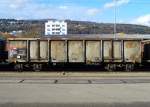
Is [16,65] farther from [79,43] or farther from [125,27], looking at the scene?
[125,27]

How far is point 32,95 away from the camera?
14.8 metres

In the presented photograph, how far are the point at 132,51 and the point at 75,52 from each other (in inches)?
200

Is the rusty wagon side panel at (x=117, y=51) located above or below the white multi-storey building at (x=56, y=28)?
→ below

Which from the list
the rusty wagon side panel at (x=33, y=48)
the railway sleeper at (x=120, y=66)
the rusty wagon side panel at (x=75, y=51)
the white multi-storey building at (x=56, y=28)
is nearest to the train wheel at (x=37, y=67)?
the rusty wagon side panel at (x=33, y=48)

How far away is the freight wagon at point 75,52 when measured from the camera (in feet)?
128

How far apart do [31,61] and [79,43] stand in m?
4.53

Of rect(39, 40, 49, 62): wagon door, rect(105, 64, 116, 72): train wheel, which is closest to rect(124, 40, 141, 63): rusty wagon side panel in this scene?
rect(105, 64, 116, 72): train wheel

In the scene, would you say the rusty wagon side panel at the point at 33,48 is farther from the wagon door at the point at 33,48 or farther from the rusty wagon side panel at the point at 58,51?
the rusty wagon side panel at the point at 58,51

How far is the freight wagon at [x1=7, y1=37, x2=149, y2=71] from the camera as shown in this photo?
38.9 m

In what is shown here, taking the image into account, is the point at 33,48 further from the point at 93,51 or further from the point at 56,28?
the point at 56,28

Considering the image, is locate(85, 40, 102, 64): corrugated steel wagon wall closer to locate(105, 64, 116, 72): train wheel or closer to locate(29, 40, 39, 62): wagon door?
locate(105, 64, 116, 72): train wheel

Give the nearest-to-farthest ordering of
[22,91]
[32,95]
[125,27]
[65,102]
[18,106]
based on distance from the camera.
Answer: [18,106], [65,102], [32,95], [22,91], [125,27]

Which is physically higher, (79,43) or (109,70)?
(79,43)

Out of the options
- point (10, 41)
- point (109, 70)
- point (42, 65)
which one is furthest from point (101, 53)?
point (10, 41)
